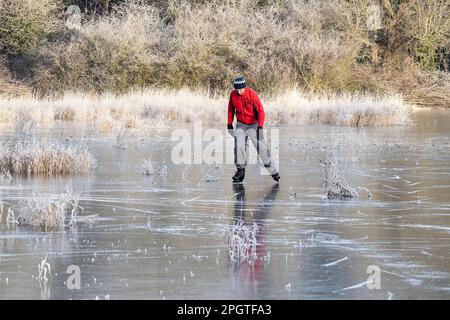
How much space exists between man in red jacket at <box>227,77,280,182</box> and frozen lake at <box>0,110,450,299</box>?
37cm

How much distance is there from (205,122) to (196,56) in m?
14.3

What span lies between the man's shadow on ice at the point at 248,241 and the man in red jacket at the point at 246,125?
2.52 meters

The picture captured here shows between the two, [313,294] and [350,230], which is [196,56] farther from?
[313,294]

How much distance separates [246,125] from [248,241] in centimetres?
634

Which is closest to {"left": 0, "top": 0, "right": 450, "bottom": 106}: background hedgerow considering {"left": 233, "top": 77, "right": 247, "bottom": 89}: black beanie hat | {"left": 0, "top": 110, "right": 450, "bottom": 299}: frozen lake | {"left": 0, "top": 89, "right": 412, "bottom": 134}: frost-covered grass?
{"left": 0, "top": 89, "right": 412, "bottom": 134}: frost-covered grass

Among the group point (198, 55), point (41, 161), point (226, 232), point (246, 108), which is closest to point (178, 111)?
point (198, 55)

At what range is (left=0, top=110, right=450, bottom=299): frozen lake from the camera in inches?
368

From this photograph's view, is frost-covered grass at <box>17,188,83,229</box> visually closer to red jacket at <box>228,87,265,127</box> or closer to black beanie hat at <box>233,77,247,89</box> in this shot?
black beanie hat at <box>233,77,247,89</box>

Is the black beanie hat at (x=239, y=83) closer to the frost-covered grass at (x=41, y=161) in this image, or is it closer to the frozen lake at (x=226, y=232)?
the frozen lake at (x=226, y=232)

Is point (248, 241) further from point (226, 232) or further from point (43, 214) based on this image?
point (43, 214)

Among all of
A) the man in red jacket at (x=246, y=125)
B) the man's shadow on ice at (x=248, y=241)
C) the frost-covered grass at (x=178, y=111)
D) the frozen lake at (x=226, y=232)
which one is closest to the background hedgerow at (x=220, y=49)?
the frost-covered grass at (x=178, y=111)
